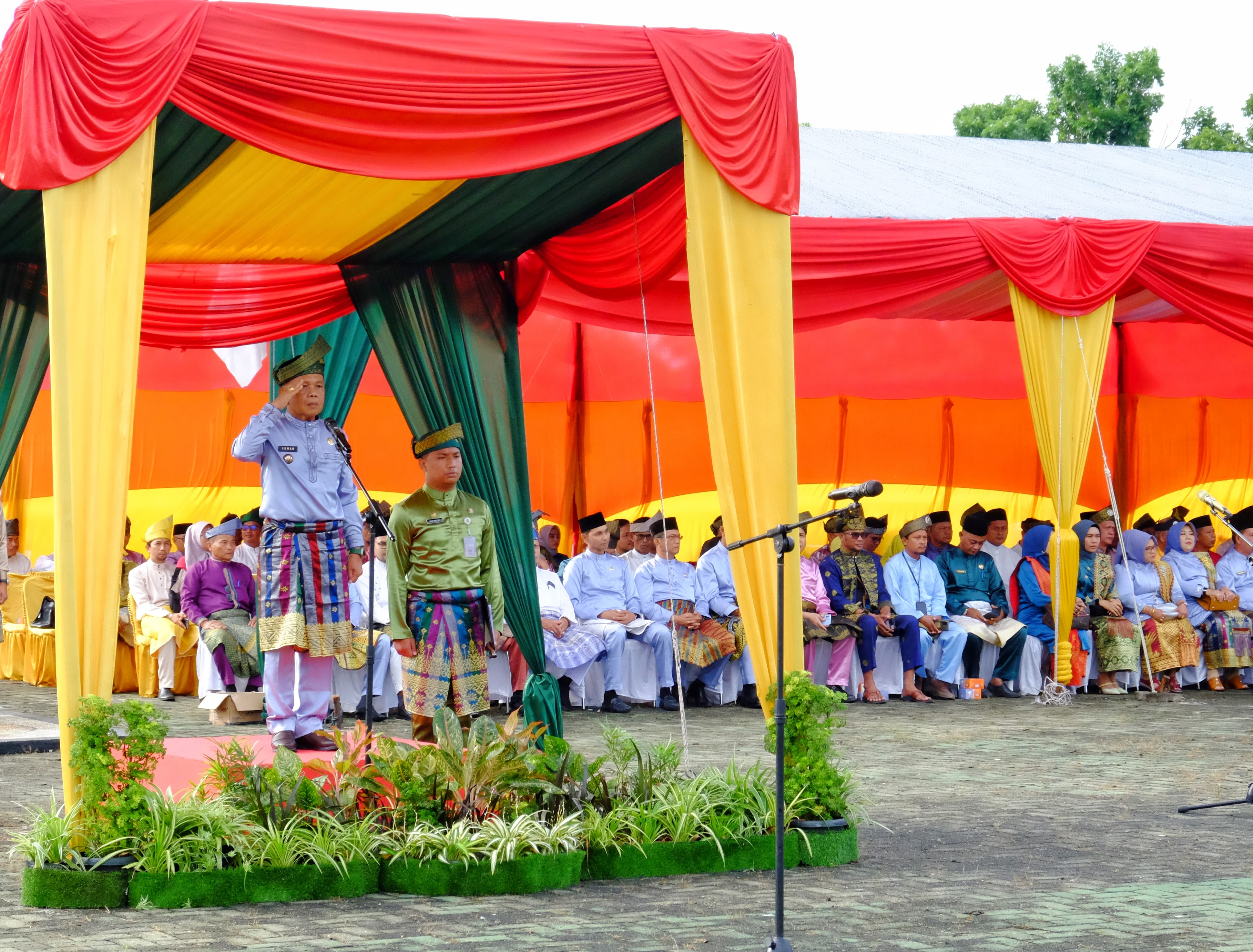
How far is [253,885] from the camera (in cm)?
505

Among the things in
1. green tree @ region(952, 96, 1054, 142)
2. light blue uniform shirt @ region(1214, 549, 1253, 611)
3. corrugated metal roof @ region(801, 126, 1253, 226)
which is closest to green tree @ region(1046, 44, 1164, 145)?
green tree @ region(952, 96, 1054, 142)

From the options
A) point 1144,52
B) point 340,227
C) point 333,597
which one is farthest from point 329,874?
point 1144,52

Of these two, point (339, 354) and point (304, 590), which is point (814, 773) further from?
point (339, 354)

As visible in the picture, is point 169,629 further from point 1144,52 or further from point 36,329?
point 1144,52

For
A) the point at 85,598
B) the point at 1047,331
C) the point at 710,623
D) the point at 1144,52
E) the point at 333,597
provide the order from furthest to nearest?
the point at 1144,52
the point at 710,623
the point at 1047,331
the point at 333,597
the point at 85,598

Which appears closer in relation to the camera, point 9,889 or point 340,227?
point 9,889

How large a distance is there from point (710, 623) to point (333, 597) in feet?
16.2

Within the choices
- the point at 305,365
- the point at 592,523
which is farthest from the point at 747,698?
the point at 305,365

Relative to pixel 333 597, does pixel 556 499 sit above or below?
above

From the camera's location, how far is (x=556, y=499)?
14070 millimetres

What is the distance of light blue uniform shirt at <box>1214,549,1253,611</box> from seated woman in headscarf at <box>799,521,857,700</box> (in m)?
4.15

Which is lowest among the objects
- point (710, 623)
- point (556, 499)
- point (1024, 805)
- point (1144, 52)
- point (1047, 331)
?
point (1024, 805)

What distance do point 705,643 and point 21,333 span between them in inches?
226

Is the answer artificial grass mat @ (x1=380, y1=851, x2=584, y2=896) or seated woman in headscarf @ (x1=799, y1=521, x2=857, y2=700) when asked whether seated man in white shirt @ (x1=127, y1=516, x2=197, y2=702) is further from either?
artificial grass mat @ (x1=380, y1=851, x2=584, y2=896)
